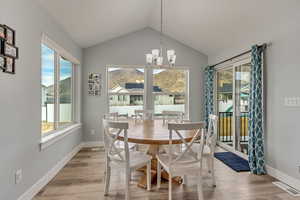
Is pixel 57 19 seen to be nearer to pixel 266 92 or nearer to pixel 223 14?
pixel 223 14

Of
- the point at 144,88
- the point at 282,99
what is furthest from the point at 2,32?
the point at 282,99

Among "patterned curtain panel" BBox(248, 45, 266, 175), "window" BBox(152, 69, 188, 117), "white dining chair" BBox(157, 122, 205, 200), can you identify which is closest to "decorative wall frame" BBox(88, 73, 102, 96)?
"window" BBox(152, 69, 188, 117)

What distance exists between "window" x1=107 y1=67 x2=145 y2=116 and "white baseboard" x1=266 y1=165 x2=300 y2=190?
2.98 m

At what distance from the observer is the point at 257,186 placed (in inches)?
98.0

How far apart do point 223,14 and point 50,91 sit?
3.17 metres

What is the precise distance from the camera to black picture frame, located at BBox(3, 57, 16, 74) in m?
1.68

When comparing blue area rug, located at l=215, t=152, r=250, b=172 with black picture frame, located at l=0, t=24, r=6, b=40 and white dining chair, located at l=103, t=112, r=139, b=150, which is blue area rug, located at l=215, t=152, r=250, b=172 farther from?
black picture frame, located at l=0, t=24, r=6, b=40

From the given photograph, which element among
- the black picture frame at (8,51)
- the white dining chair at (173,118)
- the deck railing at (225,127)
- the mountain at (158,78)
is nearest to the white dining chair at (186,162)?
the white dining chair at (173,118)

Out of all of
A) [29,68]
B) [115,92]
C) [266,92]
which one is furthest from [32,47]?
[266,92]

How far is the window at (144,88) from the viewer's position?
4668 mm

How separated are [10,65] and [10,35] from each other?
287 millimetres

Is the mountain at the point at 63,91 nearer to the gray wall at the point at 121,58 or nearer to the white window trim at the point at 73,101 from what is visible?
the white window trim at the point at 73,101

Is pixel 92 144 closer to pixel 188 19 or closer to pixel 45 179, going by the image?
pixel 45 179

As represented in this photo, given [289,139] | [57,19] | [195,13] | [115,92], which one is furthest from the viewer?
[115,92]
